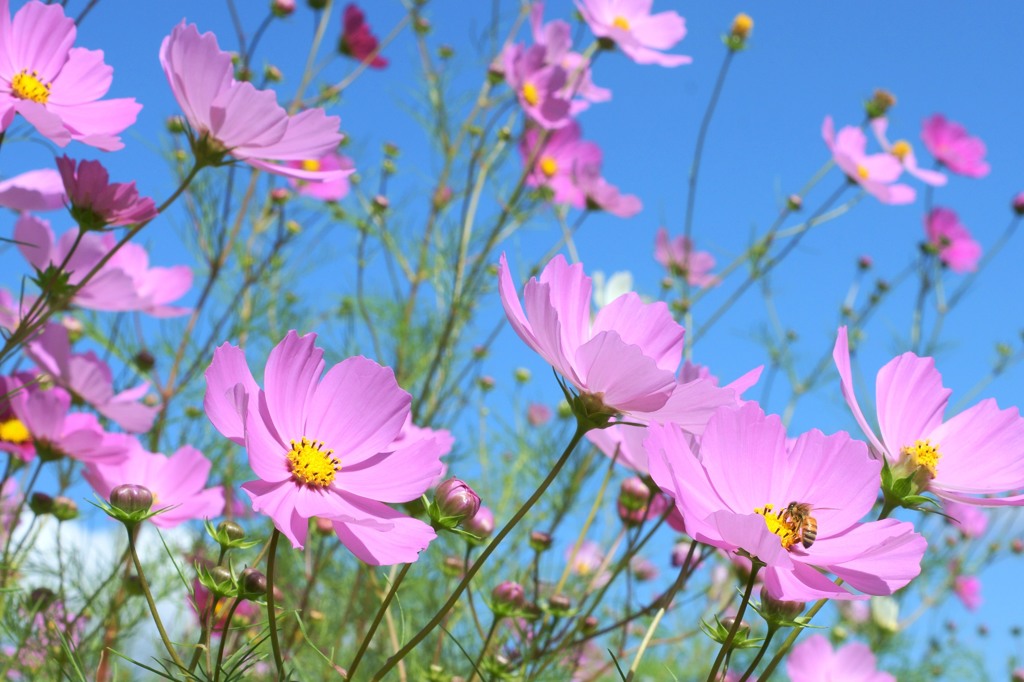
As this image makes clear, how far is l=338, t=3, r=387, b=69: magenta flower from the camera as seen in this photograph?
1.71m

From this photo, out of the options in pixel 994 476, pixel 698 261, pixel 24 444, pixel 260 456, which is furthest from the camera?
pixel 698 261

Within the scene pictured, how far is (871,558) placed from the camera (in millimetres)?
440


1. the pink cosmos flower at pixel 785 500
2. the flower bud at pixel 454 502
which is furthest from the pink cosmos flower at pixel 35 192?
the pink cosmos flower at pixel 785 500

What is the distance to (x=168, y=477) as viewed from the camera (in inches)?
29.3

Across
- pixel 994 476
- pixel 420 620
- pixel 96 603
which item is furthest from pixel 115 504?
pixel 420 620

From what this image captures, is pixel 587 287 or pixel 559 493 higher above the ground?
pixel 559 493

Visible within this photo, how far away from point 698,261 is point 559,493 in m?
0.71

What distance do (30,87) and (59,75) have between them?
30 millimetres

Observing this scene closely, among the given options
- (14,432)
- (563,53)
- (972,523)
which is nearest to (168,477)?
(14,432)

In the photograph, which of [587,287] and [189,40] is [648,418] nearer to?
[587,287]

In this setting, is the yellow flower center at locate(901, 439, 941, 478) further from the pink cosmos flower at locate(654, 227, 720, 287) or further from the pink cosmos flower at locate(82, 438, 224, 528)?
the pink cosmos flower at locate(654, 227, 720, 287)

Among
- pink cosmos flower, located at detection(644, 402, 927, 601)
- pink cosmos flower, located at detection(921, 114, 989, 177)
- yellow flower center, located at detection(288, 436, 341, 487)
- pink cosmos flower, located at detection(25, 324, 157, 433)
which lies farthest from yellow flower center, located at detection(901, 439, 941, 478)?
pink cosmos flower, located at detection(921, 114, 989, 177)

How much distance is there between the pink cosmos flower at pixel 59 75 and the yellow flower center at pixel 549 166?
1.05 meters

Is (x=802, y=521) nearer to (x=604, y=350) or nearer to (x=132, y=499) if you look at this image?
(x=604, y=350)
